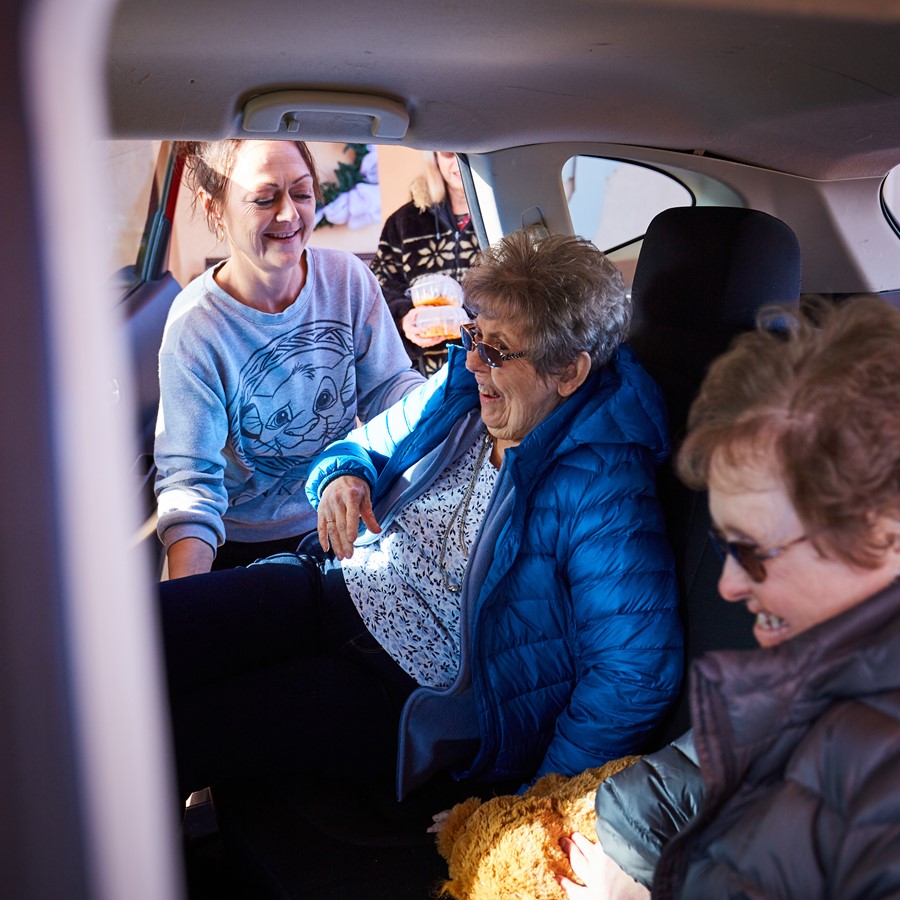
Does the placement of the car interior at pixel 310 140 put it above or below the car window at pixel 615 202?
below

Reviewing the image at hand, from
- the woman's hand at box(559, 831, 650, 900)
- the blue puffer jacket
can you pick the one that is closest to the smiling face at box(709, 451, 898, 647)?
the woman's hand at box(559, 831, 650, 900)

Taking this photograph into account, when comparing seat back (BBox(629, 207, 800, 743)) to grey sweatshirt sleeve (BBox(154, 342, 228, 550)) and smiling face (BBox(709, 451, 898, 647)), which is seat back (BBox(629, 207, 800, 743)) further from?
grey sweatshirt sleeve (BBox(154, 342, 228, 550))

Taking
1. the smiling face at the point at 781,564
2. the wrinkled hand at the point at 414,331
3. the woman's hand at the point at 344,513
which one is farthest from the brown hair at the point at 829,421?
the wrinkled hand at the point at 414,331

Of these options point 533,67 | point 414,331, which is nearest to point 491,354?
point 533,67

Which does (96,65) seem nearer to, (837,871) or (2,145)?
(2,145)

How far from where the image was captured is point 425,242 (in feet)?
11.1

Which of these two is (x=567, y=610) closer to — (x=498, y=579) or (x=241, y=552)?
(x=498, y=579)

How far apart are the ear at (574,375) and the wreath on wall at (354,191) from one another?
352 centimetres

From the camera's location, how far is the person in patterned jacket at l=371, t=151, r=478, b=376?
3.32 meters

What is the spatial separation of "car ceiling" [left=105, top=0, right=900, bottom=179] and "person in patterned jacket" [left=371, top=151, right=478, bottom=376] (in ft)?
4.25

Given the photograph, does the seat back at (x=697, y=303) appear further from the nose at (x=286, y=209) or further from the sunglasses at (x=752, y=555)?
the nose at (x=286, y=209)

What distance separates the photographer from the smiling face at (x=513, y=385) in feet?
5.98

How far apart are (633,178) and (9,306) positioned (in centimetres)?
380

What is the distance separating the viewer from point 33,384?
0.60 meters
